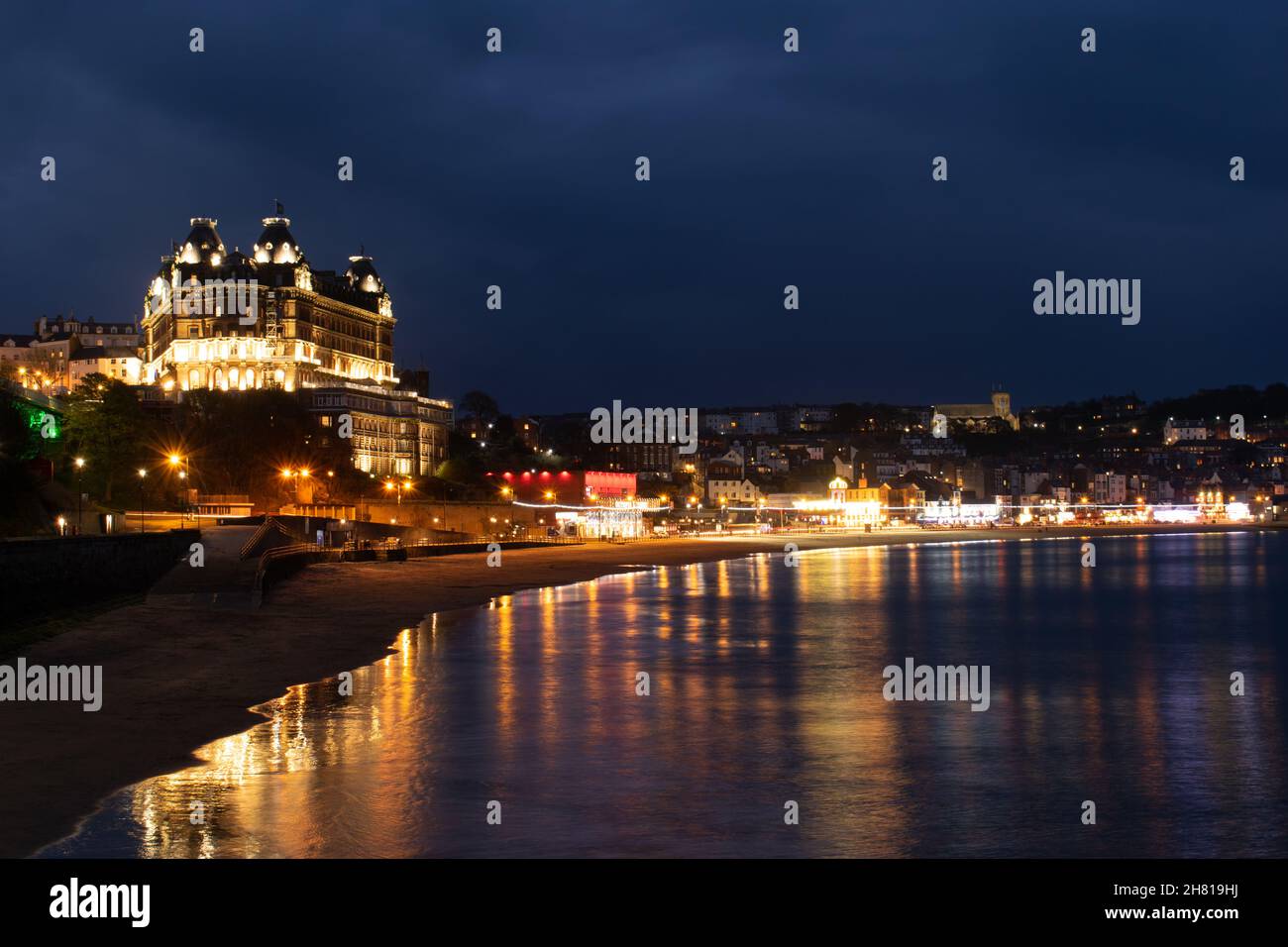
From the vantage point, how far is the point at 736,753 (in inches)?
908

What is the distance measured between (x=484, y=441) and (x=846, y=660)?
14865 cm

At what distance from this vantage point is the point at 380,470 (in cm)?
14425

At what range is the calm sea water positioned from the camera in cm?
1736

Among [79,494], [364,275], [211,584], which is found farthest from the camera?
[364,275]

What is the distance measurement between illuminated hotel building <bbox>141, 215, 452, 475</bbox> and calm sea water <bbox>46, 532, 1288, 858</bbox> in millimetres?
102437

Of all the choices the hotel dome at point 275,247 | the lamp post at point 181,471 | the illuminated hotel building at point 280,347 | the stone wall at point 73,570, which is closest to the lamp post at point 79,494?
the stone wall at point 73,570

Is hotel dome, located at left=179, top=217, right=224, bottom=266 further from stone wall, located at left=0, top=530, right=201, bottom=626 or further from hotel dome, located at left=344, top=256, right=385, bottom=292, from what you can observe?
stone wall, located at left=0, top=530, right=201, bottom=626

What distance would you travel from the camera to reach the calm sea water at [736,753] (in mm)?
17359

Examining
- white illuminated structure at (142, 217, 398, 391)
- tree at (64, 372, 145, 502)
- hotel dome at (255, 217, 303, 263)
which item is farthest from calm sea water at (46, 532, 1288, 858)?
hotel dome at (255, 217, 303, 263)

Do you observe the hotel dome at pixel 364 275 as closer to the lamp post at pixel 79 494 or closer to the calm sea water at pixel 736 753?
the lamp post at pixel 79 494

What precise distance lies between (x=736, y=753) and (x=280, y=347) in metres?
139

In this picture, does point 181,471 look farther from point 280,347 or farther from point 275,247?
point 275,247

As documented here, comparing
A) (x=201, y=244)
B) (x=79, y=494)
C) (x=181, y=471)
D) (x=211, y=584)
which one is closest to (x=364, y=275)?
(x=201, y=244)

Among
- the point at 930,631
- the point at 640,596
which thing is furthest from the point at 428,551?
the point at 930,631
